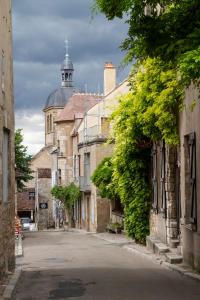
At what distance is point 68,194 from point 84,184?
5.92 meters

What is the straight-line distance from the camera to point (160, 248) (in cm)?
2088

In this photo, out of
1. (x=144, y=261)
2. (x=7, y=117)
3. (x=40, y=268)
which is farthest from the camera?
(x=144, y=261)

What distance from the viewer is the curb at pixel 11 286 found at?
506 inches

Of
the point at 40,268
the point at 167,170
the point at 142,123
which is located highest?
the point at 142,123

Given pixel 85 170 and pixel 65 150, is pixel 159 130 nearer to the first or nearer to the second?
pixel 85 170

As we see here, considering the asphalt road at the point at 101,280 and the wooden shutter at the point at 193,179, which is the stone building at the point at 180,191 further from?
the asphalt road at the point at 101,280

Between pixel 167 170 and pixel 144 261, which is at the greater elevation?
pixel 167 170

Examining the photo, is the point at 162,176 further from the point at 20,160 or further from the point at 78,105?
the point at 78,105

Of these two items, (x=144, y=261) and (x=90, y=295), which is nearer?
(x=90, y=295)

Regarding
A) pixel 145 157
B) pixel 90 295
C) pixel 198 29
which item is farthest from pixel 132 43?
pixel 145 157

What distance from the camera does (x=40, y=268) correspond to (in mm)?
19156

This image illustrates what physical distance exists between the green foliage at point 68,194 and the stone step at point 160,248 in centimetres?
2964

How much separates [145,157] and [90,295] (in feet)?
43.2

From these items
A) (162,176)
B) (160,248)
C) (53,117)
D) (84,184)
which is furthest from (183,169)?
(53,117)
